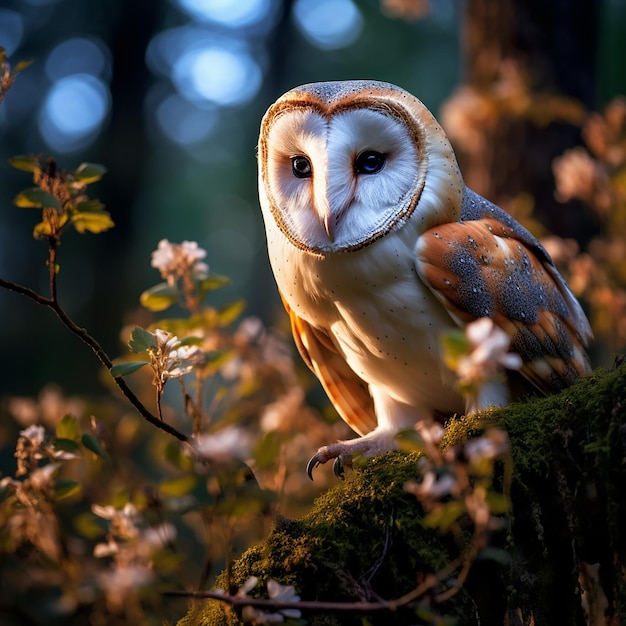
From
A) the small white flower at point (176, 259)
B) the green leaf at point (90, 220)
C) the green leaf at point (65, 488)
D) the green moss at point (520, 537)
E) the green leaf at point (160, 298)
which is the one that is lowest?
the green moss at point (520, 537)

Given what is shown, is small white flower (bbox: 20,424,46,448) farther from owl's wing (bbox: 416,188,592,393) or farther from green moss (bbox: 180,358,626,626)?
owl's wing (bbox: 416,188,592,393)

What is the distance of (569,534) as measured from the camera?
131 centimetres

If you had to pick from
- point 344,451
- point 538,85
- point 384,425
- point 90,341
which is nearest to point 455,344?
point 90,341

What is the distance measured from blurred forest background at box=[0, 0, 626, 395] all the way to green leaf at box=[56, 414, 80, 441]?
75cm

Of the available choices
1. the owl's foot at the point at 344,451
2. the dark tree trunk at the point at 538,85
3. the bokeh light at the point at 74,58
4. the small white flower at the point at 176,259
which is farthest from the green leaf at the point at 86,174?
the bokeh light at the point at 74,58

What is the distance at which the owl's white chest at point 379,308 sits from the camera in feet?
5.46

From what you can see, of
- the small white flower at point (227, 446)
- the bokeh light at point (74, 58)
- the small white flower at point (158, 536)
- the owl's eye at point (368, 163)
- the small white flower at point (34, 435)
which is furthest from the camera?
the bokeh light at point (74, 58)

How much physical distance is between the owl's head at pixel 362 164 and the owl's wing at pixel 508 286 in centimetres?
9

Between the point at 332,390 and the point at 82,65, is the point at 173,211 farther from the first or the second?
the point at 332,390

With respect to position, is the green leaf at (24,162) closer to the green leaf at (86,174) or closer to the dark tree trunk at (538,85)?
the green leaf at (86,174)

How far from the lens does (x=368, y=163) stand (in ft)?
5.59

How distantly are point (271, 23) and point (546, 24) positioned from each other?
5875mm

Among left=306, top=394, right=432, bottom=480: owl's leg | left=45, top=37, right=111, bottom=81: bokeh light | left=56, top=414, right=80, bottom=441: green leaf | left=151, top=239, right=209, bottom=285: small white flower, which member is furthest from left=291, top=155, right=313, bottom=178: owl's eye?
left=45, top=37, right=111, bottom=81: bokeh light

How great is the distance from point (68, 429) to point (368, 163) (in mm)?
946
